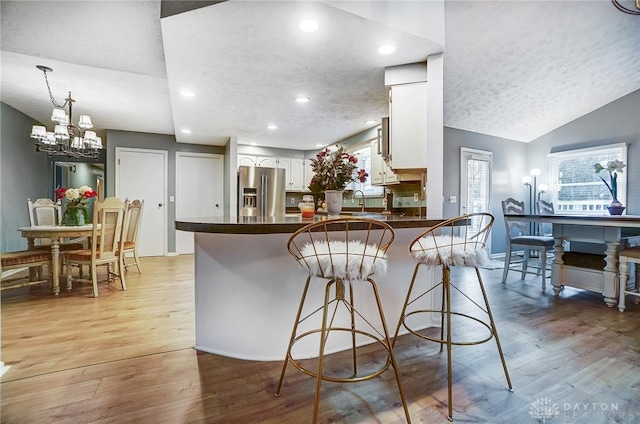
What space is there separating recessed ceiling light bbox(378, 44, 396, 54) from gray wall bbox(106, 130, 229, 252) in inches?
170

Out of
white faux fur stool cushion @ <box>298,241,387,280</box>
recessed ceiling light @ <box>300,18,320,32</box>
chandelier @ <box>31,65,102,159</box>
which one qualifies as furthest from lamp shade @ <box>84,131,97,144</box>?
white faux fur stool cushion @ <box>298,241,387,280</box>

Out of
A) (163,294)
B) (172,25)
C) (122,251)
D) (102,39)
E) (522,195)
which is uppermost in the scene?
(102,39)

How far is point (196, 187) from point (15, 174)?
8.55 ft

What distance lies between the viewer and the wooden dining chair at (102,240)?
3.16 metres

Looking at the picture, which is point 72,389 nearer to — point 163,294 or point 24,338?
point 24,338

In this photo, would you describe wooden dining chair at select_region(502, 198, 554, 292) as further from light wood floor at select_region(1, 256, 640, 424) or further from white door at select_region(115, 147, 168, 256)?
white door at select_region(115, 147, 168, 256)

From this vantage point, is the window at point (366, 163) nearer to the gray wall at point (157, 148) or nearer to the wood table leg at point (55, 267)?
the gray wall at point (157, 148)

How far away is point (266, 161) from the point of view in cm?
623

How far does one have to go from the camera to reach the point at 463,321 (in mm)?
2480

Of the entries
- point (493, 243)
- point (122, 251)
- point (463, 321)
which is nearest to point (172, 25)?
point (122, 251)

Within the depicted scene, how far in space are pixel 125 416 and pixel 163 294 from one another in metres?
2.08

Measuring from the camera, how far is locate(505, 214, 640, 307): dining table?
278 centimetres

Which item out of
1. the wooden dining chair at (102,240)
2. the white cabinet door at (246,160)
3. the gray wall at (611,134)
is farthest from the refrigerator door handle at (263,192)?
the gray wall at (611,134)

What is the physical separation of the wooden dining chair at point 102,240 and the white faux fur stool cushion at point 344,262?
2.90 meters
